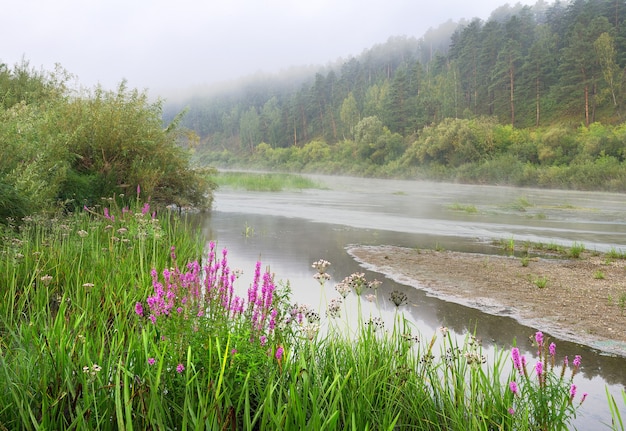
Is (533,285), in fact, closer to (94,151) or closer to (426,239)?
(426,239)

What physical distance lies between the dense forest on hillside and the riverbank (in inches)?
1187

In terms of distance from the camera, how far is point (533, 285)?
377 inches

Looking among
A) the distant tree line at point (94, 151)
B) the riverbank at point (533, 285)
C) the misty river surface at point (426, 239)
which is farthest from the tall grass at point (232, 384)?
the distant tree line at point (94, 151)

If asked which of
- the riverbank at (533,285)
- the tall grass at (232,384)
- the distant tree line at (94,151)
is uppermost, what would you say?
the distant tree line at (94,151)

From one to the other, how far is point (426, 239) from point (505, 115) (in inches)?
2815

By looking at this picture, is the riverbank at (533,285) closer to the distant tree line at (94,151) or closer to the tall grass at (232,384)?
the tall grass at (232,384)

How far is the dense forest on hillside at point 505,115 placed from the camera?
2250 inches

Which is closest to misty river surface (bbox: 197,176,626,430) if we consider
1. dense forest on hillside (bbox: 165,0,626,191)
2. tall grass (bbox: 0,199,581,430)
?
tall grass (bbox: 0,199,581,430)

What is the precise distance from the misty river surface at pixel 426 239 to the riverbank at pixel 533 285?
0.32 metres

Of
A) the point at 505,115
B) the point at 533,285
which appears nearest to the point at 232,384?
the point at 533,285

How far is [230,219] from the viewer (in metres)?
20.5

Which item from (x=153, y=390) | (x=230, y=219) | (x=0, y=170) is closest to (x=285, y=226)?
(x=230, y=219)

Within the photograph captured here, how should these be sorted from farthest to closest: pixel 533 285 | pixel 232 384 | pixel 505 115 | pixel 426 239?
1. pixel 505 115
2. pixel 426 239
3. pixel 533 285
4. pixel 232 384

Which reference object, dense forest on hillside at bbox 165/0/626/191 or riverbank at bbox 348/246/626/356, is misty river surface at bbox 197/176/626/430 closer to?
riverbank at bbox 348/246/626/356
